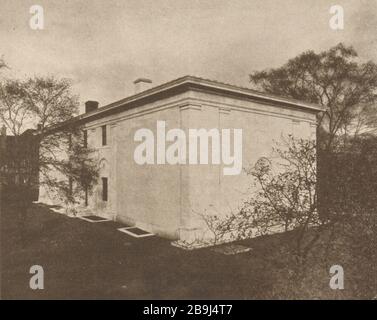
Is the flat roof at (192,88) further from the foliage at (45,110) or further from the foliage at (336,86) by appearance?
the foliage at (336,86)

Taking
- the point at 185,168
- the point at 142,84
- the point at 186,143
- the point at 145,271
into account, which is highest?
the point at 142,84

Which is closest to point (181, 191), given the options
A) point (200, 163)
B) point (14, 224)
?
point (200, 163)

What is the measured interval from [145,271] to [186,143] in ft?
18.0

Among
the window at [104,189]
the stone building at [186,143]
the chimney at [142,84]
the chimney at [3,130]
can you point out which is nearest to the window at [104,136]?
the stone building at [186,143]

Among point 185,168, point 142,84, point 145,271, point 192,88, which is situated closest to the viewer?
point 145,271

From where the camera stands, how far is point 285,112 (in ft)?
57.2

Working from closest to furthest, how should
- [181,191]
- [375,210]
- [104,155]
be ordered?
1. [375,210]
2. [181,191]
3. [104,155]

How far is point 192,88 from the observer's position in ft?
44.1

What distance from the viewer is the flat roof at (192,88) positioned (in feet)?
44.1

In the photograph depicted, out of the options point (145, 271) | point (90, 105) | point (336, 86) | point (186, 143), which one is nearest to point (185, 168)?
point (186, 143)

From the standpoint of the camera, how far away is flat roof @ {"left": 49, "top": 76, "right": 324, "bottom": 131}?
1343 cm

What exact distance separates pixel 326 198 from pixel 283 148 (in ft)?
27.6

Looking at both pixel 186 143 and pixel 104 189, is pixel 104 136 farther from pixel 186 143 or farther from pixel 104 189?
pixel 186 143
